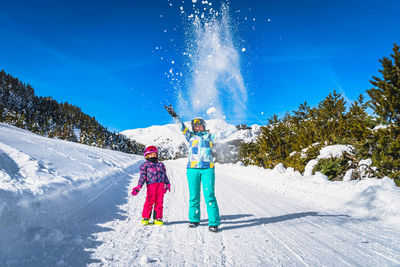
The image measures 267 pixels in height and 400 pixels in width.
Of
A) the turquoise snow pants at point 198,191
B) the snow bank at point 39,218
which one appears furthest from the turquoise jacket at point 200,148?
the snow bank at point 39,218

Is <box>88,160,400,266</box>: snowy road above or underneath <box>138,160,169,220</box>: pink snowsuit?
underneath

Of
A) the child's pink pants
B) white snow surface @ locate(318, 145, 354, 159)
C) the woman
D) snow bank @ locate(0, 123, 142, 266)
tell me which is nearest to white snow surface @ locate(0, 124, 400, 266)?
snow bank @ locate(0, 123, 142, 266)

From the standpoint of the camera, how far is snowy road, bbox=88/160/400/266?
2.71 m

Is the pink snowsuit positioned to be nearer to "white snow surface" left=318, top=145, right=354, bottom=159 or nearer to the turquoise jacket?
the turquoise jacket

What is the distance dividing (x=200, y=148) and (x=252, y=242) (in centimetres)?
186

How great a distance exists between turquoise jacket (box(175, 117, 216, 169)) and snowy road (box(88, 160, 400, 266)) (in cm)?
118

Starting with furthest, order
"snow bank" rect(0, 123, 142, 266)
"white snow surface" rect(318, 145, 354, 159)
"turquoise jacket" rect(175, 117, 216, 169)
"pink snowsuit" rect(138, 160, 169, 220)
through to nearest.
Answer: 1. "white snow surface" rect(318, 145, 354, 159)
2. "pink snowsuit" rect(138, 160, 169, 220)
3. "turquoise jacket" rect(175, 117, 216, 169)
4. "snow bank" rect(0, 123, 142, 266)

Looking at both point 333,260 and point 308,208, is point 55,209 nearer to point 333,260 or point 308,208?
point 333,260

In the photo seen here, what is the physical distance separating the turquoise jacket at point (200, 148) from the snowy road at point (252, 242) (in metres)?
1.18

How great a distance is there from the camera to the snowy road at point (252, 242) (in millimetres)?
2715

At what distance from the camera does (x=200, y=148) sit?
4.28m

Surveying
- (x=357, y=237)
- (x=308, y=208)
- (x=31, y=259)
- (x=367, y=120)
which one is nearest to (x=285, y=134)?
(x=367, y=120)

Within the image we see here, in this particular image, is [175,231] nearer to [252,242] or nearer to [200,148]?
[252,242]

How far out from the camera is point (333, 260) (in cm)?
279
